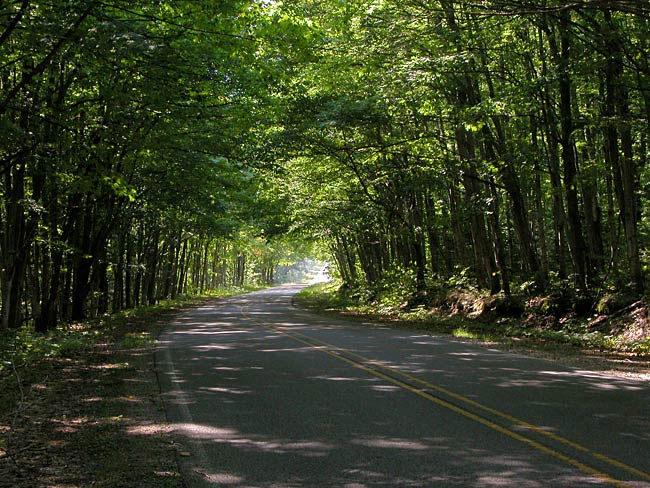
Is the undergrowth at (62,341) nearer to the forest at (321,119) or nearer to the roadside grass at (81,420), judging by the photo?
the roadside grass at (81,420)

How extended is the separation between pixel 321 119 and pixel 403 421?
46.5 feet

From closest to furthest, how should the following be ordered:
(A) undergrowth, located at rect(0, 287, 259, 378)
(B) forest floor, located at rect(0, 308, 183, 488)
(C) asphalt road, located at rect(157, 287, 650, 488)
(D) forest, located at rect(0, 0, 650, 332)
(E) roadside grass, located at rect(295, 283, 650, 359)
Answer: (C) asphalt road, located at rect(157, 287, 650, 488), (B) forest floor, located at rect(0, 308, 183, 488), (D) forest, located at rect(0, 0, 650, 332), (A) undergrowth, located at rect(0, 287, 259, 378), (E) roadside grass, located at rect(295, 283, 650, 359)

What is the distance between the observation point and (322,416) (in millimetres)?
7188

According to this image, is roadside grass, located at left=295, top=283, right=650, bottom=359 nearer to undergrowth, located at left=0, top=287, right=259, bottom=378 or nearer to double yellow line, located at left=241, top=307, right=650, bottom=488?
double yellow line, located at left=241, top=307, right=650, bottom=488

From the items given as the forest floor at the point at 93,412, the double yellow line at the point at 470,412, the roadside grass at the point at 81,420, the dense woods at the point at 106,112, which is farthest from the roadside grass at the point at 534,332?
the roadside grass at the point at 81,420

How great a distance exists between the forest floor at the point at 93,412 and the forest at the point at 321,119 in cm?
360

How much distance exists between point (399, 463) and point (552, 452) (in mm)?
1462

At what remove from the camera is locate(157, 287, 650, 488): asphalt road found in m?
5.14

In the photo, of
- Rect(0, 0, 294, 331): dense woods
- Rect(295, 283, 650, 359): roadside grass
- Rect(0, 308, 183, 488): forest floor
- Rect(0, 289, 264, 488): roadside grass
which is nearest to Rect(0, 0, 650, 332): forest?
Rect(0, 0, 294, 331): dense woods

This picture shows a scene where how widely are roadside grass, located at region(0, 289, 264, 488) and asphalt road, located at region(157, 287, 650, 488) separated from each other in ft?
0.93

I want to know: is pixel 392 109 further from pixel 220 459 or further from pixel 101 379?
pixel 220 459

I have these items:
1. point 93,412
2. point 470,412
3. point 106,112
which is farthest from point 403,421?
Result: point 106,112

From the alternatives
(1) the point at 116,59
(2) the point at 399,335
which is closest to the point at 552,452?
(1) the point at 116,59

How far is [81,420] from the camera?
7.36 metres
